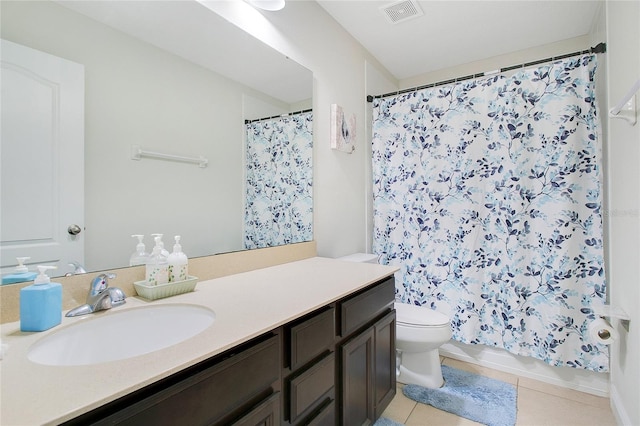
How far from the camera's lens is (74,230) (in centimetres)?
99

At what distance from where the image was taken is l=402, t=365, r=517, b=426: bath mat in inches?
67.2

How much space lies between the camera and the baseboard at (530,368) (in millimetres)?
1918

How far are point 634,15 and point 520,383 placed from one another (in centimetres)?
208

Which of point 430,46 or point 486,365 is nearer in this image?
point 486,365

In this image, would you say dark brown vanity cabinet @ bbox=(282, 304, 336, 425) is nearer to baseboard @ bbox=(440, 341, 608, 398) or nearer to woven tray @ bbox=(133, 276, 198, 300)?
woven tray @ bbox=(133, 276, 198, 300)

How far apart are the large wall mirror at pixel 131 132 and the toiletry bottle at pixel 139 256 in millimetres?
20

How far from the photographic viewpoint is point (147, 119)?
3.84ft

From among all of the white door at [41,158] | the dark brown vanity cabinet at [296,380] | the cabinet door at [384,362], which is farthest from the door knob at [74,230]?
the cabinet door at [384,362]

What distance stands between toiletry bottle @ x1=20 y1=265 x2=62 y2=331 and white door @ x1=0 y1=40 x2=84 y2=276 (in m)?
0.15

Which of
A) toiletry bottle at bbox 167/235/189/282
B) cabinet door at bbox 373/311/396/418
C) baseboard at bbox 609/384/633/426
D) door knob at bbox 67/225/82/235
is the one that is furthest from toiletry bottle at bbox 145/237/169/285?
baseboard at bbox 609/384/633/426

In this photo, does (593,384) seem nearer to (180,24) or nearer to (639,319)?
(639,319)

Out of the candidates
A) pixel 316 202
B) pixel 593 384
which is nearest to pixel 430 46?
pixel 316 202

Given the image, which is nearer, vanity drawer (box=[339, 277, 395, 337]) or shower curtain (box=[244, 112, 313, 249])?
vanity drawer (box=[339, 277, 395, 337])

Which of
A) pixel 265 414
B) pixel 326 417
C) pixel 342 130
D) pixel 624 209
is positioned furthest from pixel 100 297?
pixel 624 209
